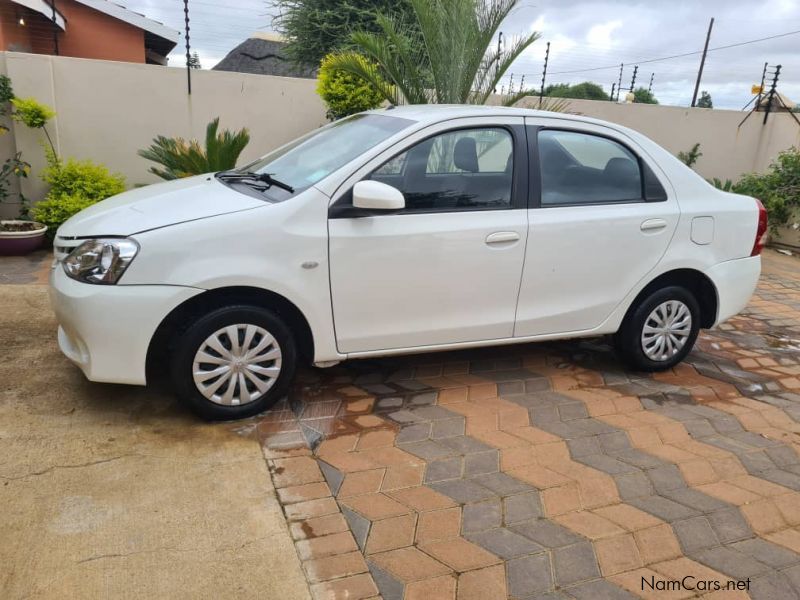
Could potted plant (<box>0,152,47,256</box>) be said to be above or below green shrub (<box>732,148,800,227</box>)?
below

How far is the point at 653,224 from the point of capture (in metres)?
3.89

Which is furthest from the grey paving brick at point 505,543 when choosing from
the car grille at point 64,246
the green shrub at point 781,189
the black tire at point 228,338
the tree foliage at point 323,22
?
the tree foliage at point 323,22

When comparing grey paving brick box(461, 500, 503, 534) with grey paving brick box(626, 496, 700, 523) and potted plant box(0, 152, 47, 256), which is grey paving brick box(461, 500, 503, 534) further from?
potted plant box(0, 152, 47, 256)

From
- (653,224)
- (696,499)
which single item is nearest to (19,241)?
(653,224)

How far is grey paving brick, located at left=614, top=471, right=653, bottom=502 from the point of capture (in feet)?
9.55

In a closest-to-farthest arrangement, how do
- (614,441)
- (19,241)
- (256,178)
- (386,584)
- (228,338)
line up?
(386,584)
(228,338)
(614,441)
(256,178)
(19,241)

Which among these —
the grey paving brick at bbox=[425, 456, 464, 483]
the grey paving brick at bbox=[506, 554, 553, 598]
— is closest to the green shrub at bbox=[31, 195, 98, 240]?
the grey paving brick at bbox=[425, 456, 464, 483]

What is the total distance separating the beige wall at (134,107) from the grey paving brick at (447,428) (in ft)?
18.7

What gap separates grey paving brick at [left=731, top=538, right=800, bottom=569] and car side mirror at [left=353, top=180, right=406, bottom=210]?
2.17 m

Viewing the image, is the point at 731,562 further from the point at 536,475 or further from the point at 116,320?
the point at 116,320

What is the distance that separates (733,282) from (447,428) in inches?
91.0

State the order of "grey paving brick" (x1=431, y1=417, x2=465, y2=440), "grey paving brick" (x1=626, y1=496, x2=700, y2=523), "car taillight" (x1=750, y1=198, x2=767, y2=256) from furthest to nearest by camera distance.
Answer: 1. "car taillight" (x1=750, y1=198, x2=767, y2=256)
2. "grey paving brick" (x1=431, y1=417, x2=465, y2=440)
3. "grey paving brick" (x1=626, y1=496, x2=700, y2=523)

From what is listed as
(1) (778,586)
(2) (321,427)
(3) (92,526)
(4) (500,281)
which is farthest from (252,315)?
(1) (778,586)

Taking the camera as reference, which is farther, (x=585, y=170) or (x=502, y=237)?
(x=585, y=170)
